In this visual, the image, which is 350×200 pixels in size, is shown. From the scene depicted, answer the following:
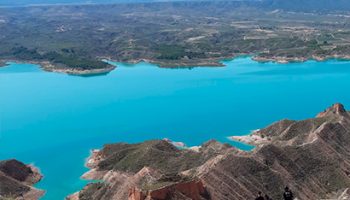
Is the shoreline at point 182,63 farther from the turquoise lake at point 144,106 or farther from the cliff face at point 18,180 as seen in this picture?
the cliff face at point 18,180

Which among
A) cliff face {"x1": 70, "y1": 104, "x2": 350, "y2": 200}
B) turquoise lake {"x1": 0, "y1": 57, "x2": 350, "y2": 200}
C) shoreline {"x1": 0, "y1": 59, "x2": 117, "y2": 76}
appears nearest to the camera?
cliff face {"x1": 70, "y1": 104, "x2": 350, "y2": 200}

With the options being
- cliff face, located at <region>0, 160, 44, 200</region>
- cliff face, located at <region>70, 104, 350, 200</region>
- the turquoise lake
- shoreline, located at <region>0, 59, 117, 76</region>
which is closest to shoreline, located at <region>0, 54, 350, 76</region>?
shoreline, located at <region>0, 59, 117, 76</region>

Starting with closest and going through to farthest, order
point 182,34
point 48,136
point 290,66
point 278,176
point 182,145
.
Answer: point 278,176 → point 182,145 → point 48,136 → point 290,66 → point 182,34

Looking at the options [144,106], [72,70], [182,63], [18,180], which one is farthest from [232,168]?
[182,63]

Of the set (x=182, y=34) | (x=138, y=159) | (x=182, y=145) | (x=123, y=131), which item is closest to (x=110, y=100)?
(x=123, y=131)

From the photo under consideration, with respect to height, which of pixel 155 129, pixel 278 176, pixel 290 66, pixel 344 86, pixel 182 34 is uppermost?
pixel 182 34

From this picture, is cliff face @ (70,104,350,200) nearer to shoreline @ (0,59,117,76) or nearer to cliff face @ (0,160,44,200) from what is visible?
cliff face @ (0,160,44,200)

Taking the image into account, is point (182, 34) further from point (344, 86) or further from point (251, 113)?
point (251, 113)
